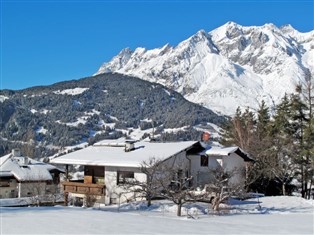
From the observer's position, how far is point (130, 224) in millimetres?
14172

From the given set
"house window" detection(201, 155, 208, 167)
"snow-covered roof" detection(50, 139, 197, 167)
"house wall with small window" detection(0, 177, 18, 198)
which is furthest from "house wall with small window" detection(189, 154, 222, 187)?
"house wall with small window" detection(0, 177, 18, 198)

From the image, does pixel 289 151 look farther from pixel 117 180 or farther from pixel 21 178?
pixel 21 178

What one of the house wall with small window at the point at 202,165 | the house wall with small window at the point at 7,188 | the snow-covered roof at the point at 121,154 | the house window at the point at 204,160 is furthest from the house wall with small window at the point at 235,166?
the house wall with small window at the point at 7,188

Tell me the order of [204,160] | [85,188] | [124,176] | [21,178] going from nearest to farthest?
[124,176] < [204,160] < [85,188] < [21,178]

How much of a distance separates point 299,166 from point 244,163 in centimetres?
481

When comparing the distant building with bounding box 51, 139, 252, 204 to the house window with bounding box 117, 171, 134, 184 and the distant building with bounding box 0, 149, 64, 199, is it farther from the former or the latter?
the distant building with bounding box 0, 149, 64, 199

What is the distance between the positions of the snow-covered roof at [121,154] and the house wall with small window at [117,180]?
777mm

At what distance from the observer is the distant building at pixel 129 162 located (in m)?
29.3

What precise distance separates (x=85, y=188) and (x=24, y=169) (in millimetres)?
24866

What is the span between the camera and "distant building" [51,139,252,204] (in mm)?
29281

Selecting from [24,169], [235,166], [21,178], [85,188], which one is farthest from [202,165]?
[24,169]

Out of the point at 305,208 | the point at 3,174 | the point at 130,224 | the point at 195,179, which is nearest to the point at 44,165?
the point at 3,174

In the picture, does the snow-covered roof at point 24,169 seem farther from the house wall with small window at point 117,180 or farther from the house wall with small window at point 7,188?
the house wall with small window at point 117,180

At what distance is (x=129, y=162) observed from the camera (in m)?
28.3
